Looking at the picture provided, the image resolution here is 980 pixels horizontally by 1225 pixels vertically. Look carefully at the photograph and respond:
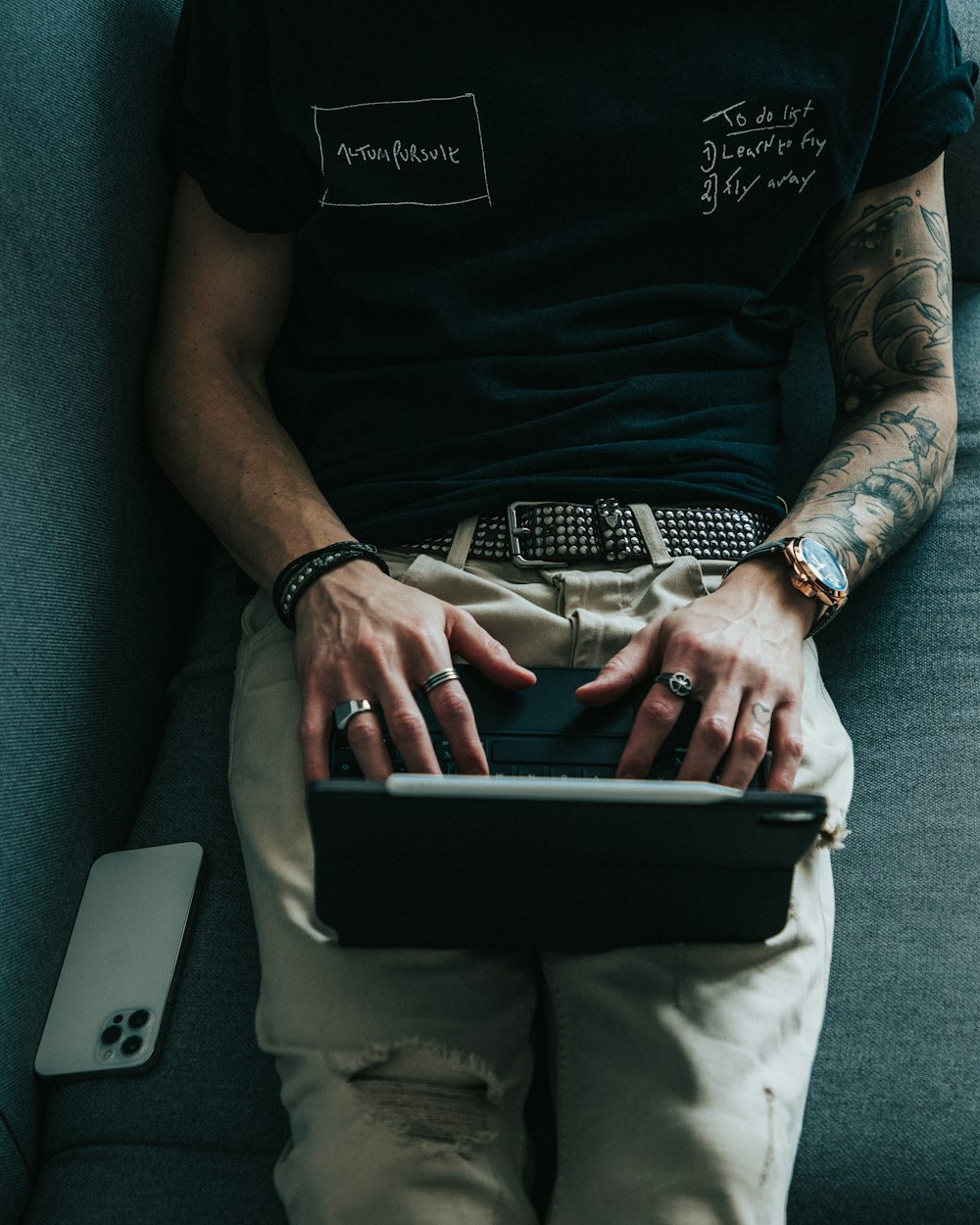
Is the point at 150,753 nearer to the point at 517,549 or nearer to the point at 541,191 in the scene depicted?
the point at 517,549

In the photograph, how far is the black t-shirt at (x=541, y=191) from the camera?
0.92m

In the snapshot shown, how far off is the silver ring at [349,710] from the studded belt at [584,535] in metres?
0.22

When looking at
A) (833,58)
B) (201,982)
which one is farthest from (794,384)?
(201,982)

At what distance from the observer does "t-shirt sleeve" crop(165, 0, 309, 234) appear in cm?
93

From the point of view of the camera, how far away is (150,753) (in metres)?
1.03

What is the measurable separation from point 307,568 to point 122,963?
0.39 m

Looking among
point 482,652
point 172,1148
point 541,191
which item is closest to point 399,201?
point 541,191

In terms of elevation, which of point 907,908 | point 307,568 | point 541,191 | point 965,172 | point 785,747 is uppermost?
point 541,191

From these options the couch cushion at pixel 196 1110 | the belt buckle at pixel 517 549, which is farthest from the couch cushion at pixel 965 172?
the couch cushion at pixel 196 1110

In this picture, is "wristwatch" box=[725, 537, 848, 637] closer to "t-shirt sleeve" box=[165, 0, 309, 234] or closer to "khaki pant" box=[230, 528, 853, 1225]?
"khaki pant" box=[230, 528, 853, 1225]

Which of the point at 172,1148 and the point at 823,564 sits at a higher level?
the point at 823,564

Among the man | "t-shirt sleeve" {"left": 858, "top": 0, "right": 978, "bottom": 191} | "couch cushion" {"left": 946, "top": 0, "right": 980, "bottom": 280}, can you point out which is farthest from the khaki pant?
"couch cushion" {"left": 946, "top": 0, "right": 980, "bottom": 280}

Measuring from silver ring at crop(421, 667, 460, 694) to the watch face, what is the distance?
13.4 inches

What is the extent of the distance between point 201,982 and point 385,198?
0.76m
